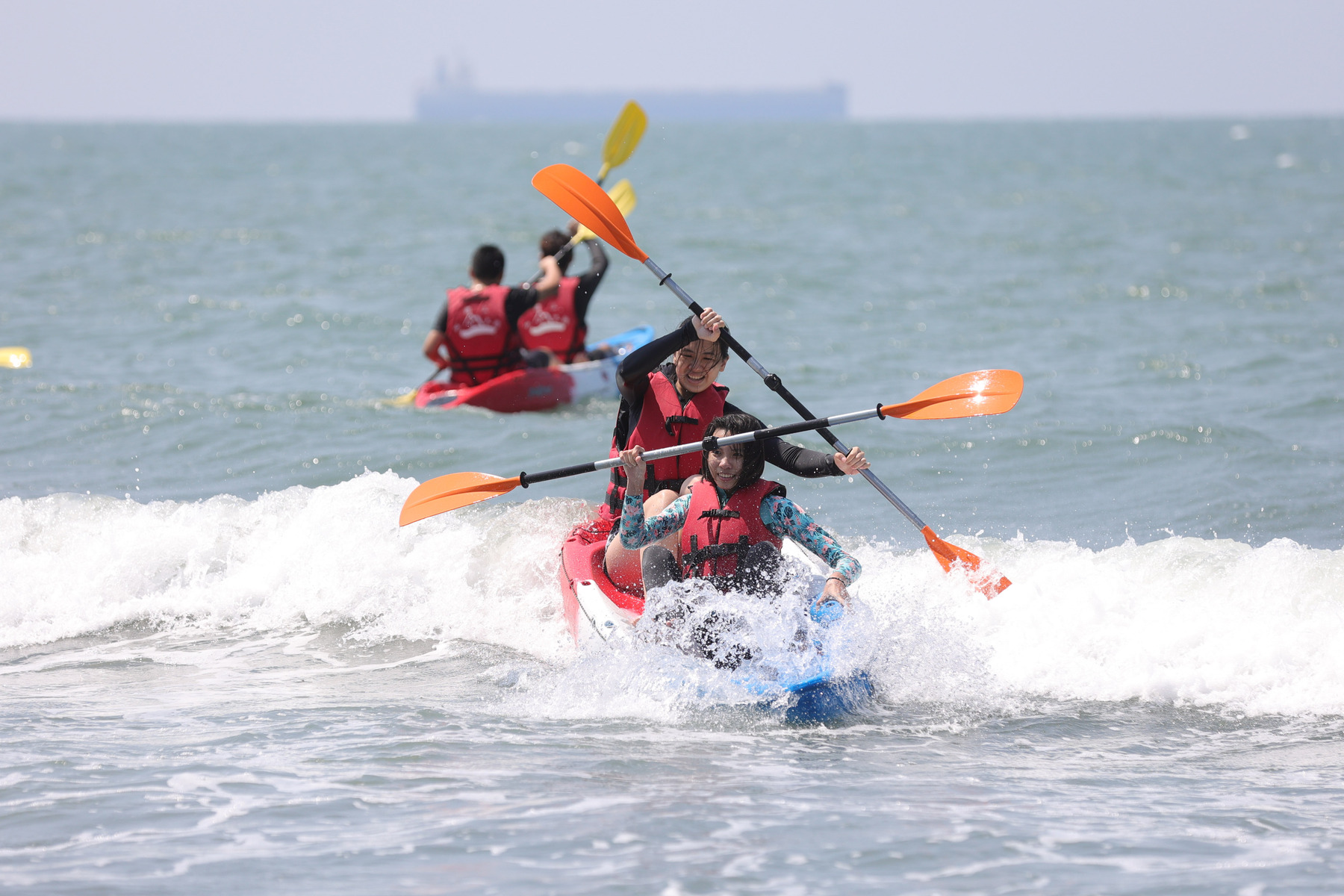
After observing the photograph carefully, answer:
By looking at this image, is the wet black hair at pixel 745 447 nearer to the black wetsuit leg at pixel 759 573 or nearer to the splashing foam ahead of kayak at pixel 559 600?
the black wetsuit leg at pixel 759 573

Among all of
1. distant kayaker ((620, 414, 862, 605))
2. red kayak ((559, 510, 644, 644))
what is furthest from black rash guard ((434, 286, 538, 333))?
distant kayaker ((620, 414, 862, 605))

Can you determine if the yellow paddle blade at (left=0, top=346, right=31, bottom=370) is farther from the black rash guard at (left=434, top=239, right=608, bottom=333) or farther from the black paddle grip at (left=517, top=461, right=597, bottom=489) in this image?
the black paddle grip at (left=517, top=461, right=597, bottom=489)

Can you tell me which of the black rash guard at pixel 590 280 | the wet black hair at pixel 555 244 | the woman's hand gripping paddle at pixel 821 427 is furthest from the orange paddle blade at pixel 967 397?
the wet black hair at pixel 555 244

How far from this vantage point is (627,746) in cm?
409

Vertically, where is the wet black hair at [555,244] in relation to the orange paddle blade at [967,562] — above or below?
above

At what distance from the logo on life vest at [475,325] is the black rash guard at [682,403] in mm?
3951

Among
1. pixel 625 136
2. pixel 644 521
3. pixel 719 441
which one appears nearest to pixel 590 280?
pixel 625 136

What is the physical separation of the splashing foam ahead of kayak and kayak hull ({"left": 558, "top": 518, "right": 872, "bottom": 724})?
0.10 metres

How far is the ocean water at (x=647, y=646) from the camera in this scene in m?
3.42

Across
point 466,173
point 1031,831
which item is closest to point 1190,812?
point 1031,831

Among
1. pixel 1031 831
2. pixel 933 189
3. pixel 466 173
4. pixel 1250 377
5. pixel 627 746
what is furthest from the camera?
pixel 466 173

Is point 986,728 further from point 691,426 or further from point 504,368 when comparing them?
point 504,368

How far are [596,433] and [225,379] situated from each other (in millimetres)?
3656

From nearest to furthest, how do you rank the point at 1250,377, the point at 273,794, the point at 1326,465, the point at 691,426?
the point at 273,794
the point at 691,426
the point at 1326,465
the point at 1250,377
